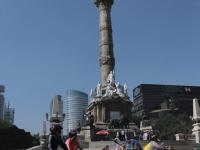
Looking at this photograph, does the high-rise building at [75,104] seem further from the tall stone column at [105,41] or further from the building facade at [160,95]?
the tall stone column at [105,41]

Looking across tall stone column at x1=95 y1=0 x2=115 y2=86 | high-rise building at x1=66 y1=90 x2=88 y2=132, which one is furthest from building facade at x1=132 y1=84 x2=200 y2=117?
tall stone column at x1=95 y1=0 x2=115 y2=86

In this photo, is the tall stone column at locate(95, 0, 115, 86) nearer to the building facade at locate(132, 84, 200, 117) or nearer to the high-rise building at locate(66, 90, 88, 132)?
the building facade at locate(132, 84, 200, 117)

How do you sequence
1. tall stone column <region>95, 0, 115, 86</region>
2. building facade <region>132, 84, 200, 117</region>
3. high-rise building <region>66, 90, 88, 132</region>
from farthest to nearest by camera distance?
high-rise building <region>66, 90, 88, 132</region>
building facade <region>132, 84, 200, 117</region>
tall stone column <region>95, 0, 115, 86</region>

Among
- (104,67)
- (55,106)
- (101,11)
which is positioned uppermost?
(101,11)

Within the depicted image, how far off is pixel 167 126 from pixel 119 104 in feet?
77.9

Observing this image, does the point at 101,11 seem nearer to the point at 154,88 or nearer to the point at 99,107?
the point at 99,107

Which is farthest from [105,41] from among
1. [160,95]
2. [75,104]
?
[75,104]

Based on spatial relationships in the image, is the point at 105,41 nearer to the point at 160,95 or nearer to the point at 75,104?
the point at 160,95

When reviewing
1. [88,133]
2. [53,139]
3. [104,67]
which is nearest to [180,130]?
[104,67]

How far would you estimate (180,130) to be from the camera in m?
63.3

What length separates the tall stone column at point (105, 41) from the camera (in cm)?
5319

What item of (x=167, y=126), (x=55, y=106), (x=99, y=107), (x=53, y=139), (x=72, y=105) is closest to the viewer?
(x=53, y=139)

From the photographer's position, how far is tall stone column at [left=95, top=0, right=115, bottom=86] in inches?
2094

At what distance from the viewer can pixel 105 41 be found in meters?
54.2
